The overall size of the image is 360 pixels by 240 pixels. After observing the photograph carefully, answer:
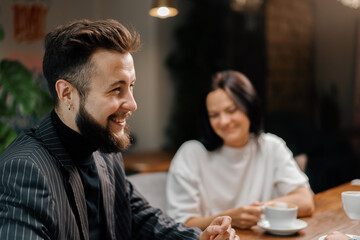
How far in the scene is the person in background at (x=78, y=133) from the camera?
3.64 ft

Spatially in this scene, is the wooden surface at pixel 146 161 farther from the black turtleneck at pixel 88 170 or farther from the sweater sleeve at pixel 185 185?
the black turtleneck at pixel 88 170

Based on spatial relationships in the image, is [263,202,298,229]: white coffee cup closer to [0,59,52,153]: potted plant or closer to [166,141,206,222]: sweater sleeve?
[166,141,206,222]: sweater sleeve

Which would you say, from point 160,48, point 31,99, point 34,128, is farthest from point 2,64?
point 160,48

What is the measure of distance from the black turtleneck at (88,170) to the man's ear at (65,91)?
0.07 meters

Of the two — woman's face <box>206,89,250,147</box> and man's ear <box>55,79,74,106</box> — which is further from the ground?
man's ear <box>55,79,74,106</box>

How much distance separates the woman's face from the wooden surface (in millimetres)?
1623

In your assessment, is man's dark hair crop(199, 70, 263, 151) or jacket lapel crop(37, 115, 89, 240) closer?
jacket lapel crop(37, 115, 89, 240)

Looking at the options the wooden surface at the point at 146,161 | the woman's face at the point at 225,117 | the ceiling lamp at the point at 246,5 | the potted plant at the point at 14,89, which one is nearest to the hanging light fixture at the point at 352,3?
the ceiling lamp at the point at 246,5

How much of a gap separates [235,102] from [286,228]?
0.76 metres

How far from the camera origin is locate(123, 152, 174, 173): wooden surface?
3.92 meters

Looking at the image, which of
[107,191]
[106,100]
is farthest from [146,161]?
[106,100]

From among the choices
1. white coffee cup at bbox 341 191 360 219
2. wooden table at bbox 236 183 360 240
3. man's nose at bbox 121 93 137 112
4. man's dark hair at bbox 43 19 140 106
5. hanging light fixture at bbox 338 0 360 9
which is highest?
hanging light fixture at bbox 338 0 360 9

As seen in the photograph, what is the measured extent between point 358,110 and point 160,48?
7.84 ft

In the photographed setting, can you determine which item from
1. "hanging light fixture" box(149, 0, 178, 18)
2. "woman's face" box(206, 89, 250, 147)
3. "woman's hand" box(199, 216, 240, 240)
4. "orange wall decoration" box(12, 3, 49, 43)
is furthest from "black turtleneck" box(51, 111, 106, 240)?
"orange wall decoration" box(12, 3, 49, 43)
